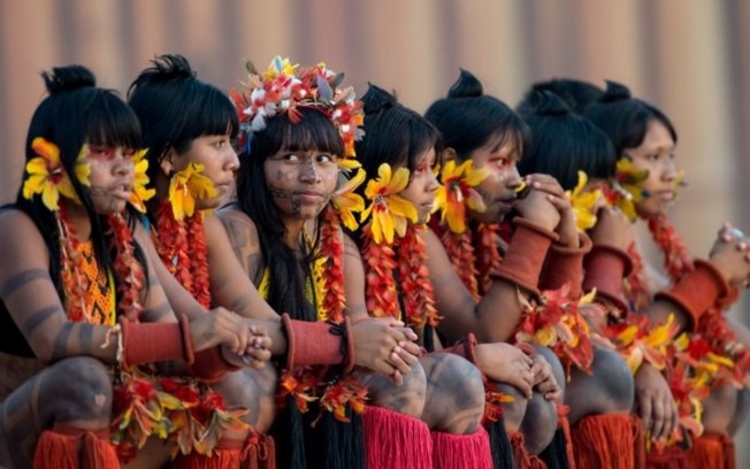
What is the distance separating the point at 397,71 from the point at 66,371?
326 cm

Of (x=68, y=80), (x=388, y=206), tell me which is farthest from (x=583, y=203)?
(x=68, y=80)

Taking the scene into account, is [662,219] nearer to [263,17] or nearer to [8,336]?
[263,17]

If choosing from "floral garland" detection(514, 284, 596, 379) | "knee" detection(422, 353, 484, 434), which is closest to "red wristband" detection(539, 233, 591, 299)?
"floral garland" detection(514, 284, 596, 379)

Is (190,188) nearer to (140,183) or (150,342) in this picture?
(140,183)

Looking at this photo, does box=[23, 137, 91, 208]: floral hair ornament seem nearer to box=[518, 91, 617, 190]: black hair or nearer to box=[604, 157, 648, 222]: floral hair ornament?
box=[518, 91, 617, 190]: black hair

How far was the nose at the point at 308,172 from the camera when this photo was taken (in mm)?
4457

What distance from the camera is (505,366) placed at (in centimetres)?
449

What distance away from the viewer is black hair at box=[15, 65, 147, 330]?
3986mm

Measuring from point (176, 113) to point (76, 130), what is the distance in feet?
1.38

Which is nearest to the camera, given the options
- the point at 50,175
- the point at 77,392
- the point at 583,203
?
the point at 77,392

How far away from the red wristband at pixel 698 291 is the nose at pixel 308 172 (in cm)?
144

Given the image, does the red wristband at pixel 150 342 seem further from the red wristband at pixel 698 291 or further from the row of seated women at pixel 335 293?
the red wristband at pixel 698 291

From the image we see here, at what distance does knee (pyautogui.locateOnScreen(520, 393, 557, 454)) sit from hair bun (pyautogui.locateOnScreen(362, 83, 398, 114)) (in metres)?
0.81

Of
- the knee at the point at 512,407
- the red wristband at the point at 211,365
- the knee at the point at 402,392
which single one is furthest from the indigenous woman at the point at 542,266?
the red wristband at the point at 211,365
